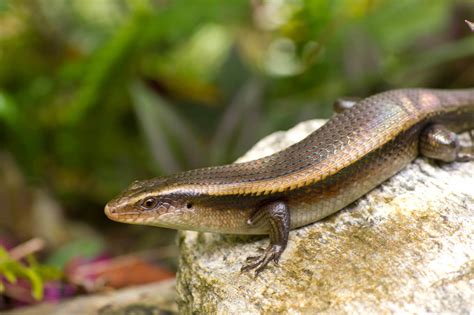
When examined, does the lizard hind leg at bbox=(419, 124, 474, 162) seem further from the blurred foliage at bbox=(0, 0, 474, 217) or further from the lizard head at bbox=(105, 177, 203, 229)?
the lizard head at bbox=(105, 177, 203, 229)

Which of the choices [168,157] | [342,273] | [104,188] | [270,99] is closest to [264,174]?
[342,273]

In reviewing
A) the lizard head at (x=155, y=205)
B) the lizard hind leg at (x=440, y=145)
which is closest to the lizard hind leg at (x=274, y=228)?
the lizard head at (x=155, y=205)

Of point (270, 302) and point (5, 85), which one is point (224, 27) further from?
point (270, 302)

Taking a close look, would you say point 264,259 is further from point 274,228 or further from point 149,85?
point 149,85

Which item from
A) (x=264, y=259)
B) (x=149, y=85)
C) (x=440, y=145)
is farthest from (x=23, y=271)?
(x=440, y=145)

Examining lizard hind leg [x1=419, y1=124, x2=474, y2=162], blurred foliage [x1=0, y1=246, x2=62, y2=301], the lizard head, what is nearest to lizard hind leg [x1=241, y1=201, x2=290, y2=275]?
the lizard head
